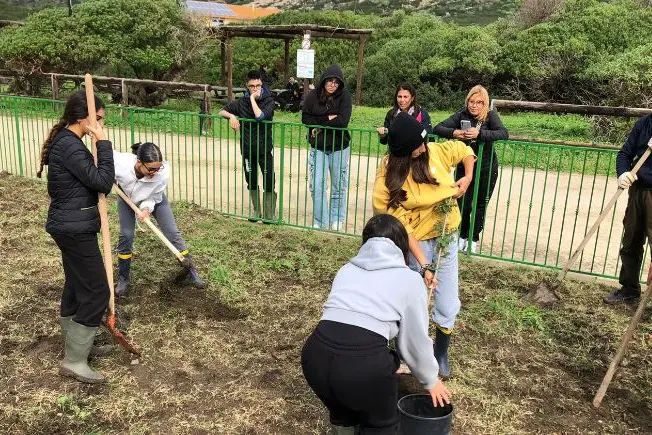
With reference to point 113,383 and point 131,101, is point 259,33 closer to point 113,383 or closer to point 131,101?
point 131,101

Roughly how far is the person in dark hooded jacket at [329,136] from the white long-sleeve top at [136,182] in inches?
88.3

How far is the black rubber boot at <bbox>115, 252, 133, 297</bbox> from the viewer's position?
4.90m

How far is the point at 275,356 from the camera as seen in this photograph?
13.4 ft

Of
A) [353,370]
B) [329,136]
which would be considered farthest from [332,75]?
[353,370]

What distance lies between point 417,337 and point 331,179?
4.16 metres

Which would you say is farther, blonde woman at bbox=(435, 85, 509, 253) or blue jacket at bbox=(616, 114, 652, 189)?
blonde woman at bbox=(435, 85, 509, 253)

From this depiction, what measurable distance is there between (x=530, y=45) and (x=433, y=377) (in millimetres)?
17315

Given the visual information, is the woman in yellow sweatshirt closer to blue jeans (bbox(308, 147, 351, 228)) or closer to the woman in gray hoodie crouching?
the woman in gray hoodie crouching

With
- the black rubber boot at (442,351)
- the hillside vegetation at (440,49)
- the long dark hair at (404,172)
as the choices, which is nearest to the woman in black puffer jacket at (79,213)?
the long dark hair at (404,172)

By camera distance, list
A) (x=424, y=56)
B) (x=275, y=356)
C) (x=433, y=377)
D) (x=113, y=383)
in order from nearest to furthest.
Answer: (x=433, y=377) → (x=113, y=383) → (x=275, y=356) → (x=424, y=56)

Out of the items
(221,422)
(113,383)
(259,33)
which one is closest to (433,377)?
(221,422)

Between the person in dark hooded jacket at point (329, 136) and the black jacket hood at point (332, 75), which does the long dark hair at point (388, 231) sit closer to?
the person in dark hooded jacket at point (329, 136)

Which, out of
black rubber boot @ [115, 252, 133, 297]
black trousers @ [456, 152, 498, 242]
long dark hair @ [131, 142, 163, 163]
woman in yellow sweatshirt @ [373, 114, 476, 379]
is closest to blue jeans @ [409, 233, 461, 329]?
woman in yellow sweatshirt @ [373, 114, 476, 379]

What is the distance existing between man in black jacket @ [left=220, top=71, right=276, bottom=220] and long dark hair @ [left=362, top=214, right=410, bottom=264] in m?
4.22
